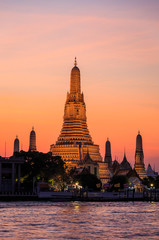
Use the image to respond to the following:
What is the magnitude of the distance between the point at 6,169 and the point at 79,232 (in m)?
83.7

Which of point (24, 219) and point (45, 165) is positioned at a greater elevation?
point (45, 165)

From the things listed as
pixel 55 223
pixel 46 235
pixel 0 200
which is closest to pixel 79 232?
pixel 46 235

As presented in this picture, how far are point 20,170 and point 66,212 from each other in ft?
187

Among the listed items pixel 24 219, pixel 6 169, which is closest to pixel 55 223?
pixel 24 219

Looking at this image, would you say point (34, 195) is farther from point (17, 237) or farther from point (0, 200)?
point (17, 237)

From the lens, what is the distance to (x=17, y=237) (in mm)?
66562

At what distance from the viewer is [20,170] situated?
154875mm

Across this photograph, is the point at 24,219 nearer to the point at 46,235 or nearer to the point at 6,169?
the point at 46,235

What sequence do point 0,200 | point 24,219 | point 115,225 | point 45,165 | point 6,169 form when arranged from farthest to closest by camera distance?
1. point 45,165
2. point 6,169
3. point 0,200
4. point 24,219
5. point 115,225

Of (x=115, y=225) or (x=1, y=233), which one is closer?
(x=1, y=233)

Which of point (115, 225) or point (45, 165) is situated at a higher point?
point (45, 165)

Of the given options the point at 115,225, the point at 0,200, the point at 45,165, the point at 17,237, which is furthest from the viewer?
the point at 45,165

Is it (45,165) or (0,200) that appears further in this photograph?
(45,165)

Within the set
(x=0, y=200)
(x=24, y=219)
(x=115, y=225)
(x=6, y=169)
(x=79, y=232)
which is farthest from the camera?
(x=6, y=169)
